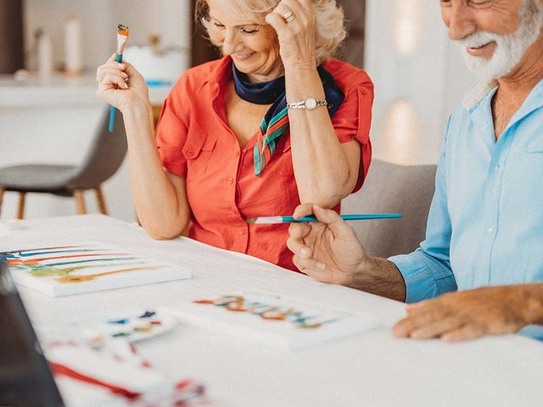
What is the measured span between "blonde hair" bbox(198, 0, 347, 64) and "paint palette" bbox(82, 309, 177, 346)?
848mm

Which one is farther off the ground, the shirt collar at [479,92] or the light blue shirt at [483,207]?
the shirt collar at [479,92]

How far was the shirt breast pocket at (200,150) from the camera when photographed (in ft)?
6.45

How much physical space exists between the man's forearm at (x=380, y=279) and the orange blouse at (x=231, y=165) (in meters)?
0.37

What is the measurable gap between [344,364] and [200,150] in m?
1.01

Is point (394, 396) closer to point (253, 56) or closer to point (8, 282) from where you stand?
point (8, 282)

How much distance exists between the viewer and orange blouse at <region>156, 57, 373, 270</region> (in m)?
1.92

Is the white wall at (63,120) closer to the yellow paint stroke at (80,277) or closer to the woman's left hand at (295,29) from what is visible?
the woman's left hand at (295,29)

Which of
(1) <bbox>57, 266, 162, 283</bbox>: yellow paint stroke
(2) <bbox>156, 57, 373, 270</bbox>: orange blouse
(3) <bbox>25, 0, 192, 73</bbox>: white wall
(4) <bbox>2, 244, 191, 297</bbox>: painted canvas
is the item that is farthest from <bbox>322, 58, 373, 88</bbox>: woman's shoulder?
(3) <bbox>25, 0, 192, 73</bbox>: white wall

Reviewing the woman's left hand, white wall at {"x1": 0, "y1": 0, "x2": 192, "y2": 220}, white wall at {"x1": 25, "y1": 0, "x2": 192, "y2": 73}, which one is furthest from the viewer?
white wall at {"x1": 25, "y1": 0, "x2": 192, "y2": 73}

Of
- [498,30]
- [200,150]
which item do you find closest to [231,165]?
[200,150]

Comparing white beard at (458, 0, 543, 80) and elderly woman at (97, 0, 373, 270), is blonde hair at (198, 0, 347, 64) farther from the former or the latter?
white beard at (458, 0, 543, 80)

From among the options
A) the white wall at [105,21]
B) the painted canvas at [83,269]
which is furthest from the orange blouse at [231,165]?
the white wall at [105,21]

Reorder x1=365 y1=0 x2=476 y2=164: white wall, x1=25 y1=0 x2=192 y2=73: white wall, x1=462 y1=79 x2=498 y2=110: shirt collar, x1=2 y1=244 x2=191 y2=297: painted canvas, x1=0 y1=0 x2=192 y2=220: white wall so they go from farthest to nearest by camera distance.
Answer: x1=25 y1=0 x2=192 y2=73: white wall, x1=0 y1=0 x2=192 y2=220: white wall, x1=365 y1=0 x2=476 y2=164: white wall, x1=462 y1=79 x2=498 y2=110: shirt collar, x1=2 y1=244 x2=191 y2=297: painted canvas

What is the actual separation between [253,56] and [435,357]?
103 cm
